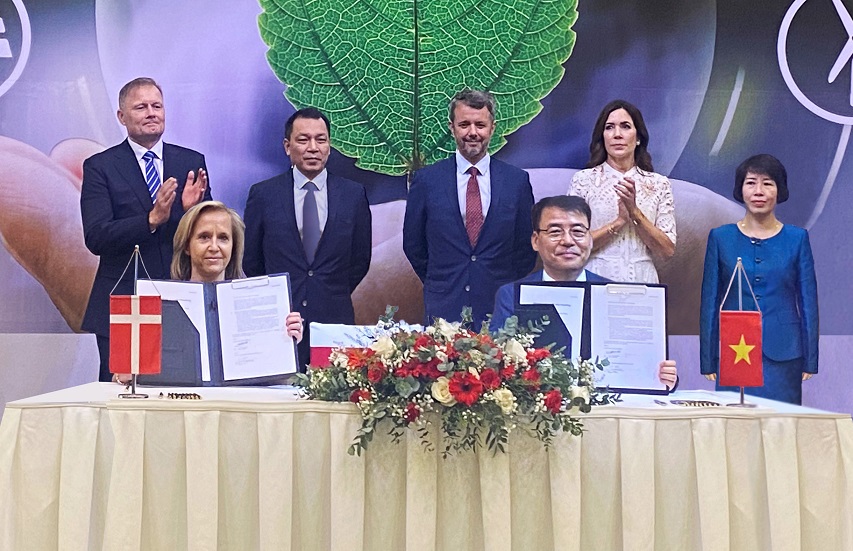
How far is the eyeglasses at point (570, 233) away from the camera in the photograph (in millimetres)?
3943

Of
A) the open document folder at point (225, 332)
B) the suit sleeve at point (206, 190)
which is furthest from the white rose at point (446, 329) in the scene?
the suit sleeve at point (206, 190)

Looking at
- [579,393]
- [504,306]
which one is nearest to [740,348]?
[579,393]

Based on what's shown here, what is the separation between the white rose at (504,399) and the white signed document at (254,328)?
1.02m

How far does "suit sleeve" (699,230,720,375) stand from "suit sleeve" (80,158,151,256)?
9.75 ft

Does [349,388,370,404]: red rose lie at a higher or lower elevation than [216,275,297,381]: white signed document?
lower

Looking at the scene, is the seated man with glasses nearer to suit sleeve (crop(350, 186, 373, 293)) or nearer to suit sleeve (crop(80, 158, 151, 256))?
suit sleeve (crop(350, 186, 373, 293))

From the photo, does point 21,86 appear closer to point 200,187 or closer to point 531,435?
point 200,187

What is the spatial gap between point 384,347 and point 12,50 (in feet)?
12.0

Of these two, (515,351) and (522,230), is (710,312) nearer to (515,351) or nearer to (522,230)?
(522,230)

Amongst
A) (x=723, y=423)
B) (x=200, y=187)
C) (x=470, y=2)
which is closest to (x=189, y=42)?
(x=200, y=187)

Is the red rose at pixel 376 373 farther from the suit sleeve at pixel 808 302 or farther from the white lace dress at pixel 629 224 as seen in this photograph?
the suit sleeve at pixel 808 302

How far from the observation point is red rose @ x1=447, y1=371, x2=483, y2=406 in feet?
9.41

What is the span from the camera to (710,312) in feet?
16.7

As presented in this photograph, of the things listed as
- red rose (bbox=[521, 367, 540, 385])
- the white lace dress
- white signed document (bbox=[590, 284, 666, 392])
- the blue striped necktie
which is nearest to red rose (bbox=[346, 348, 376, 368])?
red rose (bbox=[521, 367, 540, 385])
